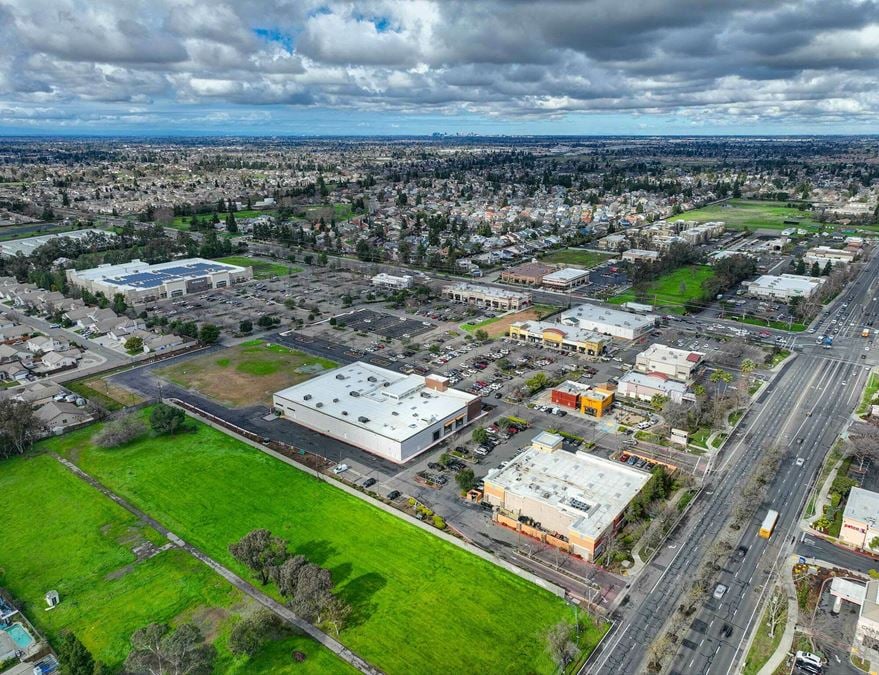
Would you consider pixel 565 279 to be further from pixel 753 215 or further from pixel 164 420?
pixel 753 215

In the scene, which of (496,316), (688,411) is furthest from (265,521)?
(496,316)

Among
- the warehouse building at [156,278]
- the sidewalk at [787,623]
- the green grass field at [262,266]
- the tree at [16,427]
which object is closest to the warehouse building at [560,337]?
the sidewalk at [787,623]

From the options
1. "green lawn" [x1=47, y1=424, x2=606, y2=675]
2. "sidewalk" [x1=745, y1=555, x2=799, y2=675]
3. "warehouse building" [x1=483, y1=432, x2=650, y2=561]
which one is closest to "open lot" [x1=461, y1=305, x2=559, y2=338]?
"warehouse building" [x1=483, y1=432, x2=650, y2=561]

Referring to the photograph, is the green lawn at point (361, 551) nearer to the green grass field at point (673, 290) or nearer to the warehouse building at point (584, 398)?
the warehouse building at point (584, 398)

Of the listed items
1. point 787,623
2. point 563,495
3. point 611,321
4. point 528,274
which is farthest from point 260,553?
point 528,274

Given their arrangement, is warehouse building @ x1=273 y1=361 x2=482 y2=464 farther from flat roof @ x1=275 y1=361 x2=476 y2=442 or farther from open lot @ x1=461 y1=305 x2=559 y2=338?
open lot @ x1=461 y1=305 x2=559 y2=338

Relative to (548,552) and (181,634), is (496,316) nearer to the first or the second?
(548,552)
